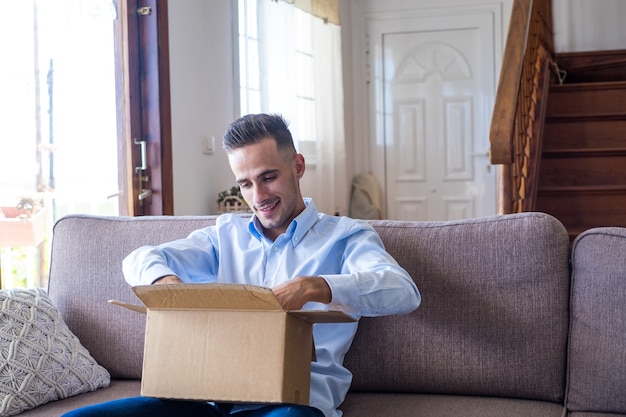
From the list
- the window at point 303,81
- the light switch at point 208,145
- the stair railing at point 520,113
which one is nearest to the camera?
the stair railing at point 520,113

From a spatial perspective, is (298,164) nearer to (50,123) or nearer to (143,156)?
(50,123)

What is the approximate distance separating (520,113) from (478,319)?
1854 mm

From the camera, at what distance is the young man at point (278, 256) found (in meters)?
1.68

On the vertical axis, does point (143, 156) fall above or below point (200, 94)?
below

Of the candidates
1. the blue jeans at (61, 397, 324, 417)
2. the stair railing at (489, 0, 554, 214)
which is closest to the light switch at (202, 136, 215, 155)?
the stair railing at (489, 0, 554, 214)

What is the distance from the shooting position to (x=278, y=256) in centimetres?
195

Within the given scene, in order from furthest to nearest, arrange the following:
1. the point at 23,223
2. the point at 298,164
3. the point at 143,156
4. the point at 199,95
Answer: the point at 199,95, the point at 143,156, the point at 23,223, the point at 298,164

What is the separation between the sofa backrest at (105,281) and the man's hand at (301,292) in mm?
682

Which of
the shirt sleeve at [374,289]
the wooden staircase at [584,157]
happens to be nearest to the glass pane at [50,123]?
the shirt sleeve at [374,289]

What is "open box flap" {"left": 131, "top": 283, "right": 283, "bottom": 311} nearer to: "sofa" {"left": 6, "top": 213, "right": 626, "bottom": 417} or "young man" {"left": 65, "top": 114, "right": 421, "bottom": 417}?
"young man" {"left": 65, "top": 114, "right": 421, "bottom": 417}

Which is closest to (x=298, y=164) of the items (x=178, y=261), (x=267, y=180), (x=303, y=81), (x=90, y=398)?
(x=267, y=180)

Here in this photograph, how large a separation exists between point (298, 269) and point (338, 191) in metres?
3.88

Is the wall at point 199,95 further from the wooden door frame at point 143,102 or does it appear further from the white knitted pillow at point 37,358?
the white knitted pillow at point 37,358

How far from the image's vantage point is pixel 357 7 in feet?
21.3
